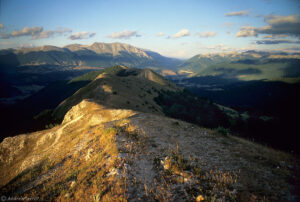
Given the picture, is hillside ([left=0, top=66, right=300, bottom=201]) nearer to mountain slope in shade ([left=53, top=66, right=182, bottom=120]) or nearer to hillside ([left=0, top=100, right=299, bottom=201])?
hillside ([left=0, top=100, right=299, bottom=201])

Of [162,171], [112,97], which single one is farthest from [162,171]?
[112,97]

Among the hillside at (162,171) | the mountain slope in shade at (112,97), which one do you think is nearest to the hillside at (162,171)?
the hillside at (162,171)

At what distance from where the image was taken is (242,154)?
1247 centimetres

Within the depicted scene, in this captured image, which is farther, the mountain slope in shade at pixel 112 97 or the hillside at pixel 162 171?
the mountain slope in shade at pixel 112 97

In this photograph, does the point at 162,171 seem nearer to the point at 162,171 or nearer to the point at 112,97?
the point at 162,171

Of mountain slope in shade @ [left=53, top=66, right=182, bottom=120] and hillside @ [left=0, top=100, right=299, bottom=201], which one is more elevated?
hillside @ [left=0, top=100, right=299, bottom=201]

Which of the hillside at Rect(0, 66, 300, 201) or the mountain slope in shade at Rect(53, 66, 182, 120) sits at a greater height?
the hillside at Rect(0, 66, 300, 201)

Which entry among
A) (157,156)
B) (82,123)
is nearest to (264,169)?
(157,156)

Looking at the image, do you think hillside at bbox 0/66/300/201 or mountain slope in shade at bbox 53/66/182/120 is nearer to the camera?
hillside at bbox 0/66/300/201

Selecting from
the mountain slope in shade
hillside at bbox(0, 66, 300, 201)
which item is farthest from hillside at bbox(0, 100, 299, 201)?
the mountain slope in shade

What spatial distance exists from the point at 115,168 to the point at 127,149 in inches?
104

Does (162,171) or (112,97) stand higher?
(162,171)

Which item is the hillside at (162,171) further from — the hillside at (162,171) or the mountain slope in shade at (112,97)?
the mountain slope in shade at (112,97)

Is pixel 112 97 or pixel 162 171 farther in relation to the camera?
pixel 112 97
